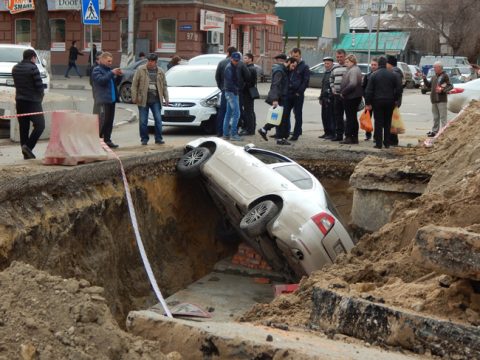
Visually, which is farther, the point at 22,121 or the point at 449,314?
the point at 22,121

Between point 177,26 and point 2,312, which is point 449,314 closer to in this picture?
point 2,312

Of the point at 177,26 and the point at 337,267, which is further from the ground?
the point at 177,26

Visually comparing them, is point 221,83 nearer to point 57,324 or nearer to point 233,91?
point 233,91

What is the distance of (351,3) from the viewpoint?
4028 inches

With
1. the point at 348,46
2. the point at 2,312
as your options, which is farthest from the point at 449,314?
the point at 348,46

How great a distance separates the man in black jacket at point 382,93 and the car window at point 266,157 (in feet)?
8.84

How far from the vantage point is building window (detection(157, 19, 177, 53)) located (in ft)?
131

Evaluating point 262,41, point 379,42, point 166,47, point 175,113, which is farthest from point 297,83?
point 379,42

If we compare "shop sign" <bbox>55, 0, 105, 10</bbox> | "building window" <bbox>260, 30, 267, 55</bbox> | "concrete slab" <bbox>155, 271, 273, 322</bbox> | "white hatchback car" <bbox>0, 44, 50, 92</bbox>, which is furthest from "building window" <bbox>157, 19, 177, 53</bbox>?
"concrete slab" <bbox>155, 271, 273, 322</bbox>

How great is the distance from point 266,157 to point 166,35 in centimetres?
2930

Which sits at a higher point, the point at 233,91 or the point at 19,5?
the point at 19,5

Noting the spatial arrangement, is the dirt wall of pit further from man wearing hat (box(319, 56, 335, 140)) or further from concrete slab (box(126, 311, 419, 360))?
man wearing hat (box(319, 56, 335, 140))

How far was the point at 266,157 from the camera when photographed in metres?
12.1

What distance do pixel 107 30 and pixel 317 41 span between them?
2419cm
